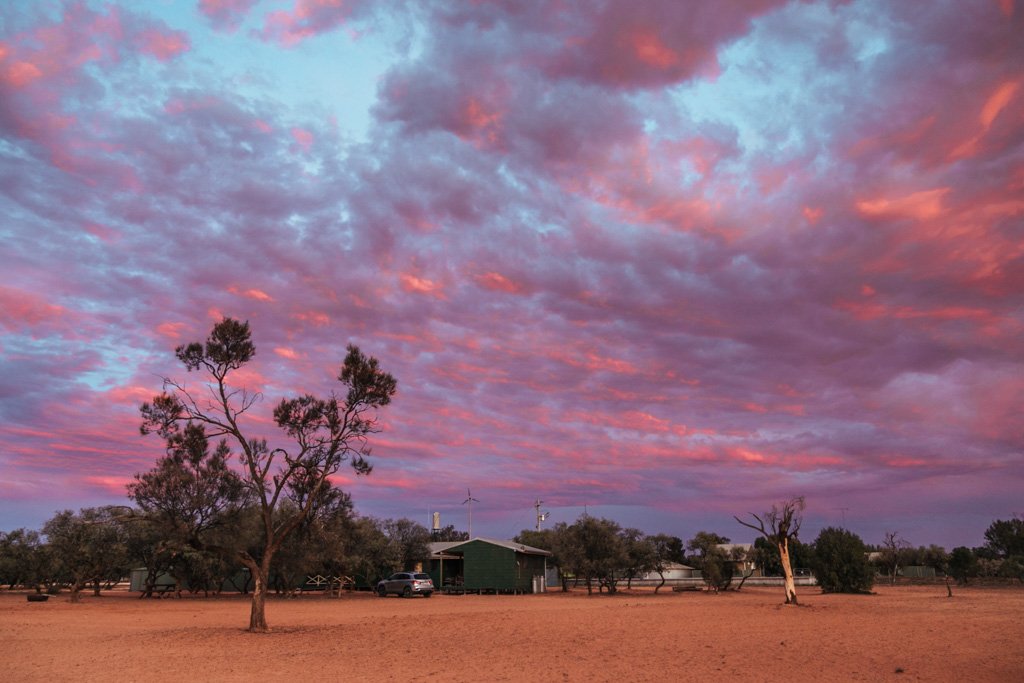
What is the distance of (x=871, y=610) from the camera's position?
33438 mm

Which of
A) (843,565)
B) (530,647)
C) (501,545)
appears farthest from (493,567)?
(530,647)

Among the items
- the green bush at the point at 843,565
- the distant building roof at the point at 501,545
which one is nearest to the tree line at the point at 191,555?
the distant building roof at the point at 501,545

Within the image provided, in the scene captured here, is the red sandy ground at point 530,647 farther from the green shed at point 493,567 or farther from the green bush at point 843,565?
the green shed at point 493,567

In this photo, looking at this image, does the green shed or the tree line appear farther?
the green shed

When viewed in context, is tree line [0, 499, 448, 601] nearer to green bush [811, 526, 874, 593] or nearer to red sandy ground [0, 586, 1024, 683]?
red sandy ground [0, 586, 1024, 683]

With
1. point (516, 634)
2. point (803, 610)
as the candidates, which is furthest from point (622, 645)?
point (803, 610)

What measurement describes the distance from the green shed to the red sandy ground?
2684 cm

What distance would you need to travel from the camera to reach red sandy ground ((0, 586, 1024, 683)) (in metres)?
14.6

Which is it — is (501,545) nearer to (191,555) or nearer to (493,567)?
(493,567)

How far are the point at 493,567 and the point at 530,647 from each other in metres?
41.8

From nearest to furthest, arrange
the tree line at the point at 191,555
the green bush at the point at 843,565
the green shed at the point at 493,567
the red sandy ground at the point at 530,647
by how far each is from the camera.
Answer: the red sandy ground at the point at 530,647
the tree line at the point at 191,555
the green bush at the point at 843,565
the green shed at the point at 493,567

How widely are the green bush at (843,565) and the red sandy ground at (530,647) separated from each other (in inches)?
842

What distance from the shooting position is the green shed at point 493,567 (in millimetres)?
59156

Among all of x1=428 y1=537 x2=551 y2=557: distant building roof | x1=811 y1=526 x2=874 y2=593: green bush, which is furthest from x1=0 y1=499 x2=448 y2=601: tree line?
x1=811 y1=526 x2=874 y2=593: green bush
